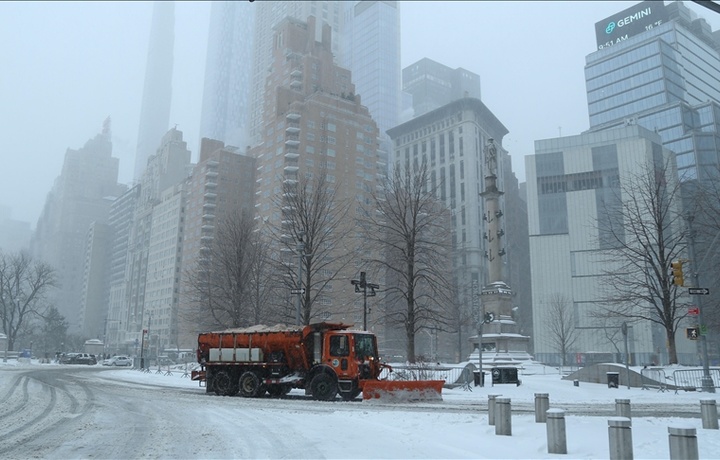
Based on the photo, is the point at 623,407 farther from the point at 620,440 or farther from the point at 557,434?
the point at 620,440

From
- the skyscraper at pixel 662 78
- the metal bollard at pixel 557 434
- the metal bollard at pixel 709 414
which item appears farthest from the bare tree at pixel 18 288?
the skyscraper at pixel 662 78

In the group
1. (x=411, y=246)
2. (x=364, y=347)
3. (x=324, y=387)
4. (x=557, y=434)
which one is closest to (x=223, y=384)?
(x=324, y=387)

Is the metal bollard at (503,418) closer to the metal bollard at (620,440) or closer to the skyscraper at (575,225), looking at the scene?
the metal bollard at (620,440)

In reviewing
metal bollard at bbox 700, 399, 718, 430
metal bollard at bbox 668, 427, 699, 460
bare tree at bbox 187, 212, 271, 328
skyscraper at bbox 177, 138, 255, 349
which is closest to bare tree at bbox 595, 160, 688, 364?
metal bollard at bbox 700, 399, 718, 430

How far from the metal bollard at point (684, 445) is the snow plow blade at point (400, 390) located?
1244 centimetres

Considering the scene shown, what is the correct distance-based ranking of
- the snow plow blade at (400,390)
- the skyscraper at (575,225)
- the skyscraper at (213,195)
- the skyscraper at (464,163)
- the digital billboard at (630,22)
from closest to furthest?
1. the snow plow blade at (400,390)
2. the skyscraper at (575,225)
3. the skyscraper at (213,195)
4. the digital billboard at (630,22)
5. the skyscraper at (464,163)

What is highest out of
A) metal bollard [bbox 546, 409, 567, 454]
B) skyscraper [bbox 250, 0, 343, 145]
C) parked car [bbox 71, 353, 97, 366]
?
skyscraper [bbox 250, 0, 343, 145]

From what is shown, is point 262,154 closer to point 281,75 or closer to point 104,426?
point 281,75

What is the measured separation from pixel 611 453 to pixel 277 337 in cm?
1536

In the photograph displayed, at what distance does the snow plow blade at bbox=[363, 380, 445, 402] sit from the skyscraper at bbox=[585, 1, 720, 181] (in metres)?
101

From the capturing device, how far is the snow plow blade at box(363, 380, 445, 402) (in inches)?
742

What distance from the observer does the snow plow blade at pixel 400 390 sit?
18.9 m

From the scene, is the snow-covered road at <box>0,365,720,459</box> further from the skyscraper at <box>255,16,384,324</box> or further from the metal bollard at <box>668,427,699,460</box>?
the skyscraper at <box>255,16,384,324</box>

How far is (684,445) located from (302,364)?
51.4 ft
